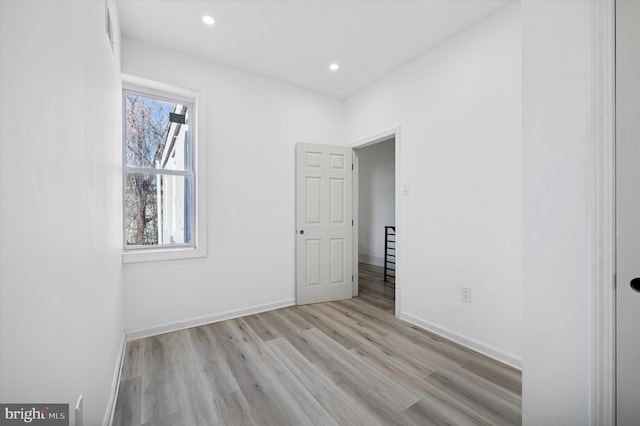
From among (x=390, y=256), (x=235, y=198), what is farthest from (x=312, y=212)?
(x=390, y=256)

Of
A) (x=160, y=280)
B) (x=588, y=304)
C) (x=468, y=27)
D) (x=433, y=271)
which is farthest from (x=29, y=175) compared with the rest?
(x=468, y=27)

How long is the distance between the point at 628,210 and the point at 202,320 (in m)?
3.17

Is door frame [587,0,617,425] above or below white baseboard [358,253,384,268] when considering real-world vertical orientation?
above

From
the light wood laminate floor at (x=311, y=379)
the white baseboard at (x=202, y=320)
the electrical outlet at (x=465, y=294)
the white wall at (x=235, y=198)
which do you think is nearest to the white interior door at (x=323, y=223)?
the white wall at (x=235, y=198)

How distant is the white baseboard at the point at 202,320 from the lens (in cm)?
245

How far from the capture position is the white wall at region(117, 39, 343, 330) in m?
2.55

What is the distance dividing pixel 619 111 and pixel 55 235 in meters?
1.91

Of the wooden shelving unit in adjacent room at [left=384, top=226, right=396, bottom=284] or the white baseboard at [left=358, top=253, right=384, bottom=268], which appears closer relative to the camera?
the wooden shelving unit in adjacent room at [left=384, top=226, right=396, bottom=284]

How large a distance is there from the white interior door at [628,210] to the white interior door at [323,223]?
108 inches

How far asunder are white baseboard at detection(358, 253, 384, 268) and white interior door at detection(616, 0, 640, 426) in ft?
15.6

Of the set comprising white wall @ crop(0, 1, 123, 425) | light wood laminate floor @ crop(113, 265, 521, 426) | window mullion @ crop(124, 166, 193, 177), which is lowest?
light wood laminate floor @ crop(113, 265, 521, 426)

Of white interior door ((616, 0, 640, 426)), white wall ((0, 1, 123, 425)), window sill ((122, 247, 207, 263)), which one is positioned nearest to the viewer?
white wall ((0, 1, 123, 425))

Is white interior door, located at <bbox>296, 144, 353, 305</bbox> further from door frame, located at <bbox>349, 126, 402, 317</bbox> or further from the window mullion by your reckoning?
the window mullion

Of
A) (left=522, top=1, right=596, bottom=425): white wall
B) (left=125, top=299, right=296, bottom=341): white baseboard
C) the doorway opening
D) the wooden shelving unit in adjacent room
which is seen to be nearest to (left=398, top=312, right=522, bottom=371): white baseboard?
(left=522, top=1, right=596, bottom=425): white wall
